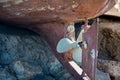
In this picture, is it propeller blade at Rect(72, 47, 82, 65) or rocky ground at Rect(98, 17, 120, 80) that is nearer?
propeller blade at Rect(72, 47, 82, 65)

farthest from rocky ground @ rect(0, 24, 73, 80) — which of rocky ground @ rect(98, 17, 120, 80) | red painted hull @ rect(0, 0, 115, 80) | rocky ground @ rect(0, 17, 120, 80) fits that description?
rocky ground @ rect(98, 17, 120, 80)

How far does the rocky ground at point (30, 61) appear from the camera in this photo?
227 cm

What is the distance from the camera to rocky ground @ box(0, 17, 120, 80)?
2.27 m

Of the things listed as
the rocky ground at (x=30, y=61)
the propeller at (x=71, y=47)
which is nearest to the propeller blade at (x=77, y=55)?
the propeller at (x=71, y=47)

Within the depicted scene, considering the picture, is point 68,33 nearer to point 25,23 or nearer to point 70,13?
point 70,13

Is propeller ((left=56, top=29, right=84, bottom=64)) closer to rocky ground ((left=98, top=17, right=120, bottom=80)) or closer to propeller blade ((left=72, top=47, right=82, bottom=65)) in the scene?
propeller blade ((left=72, top=47, right=82, bottom=65))

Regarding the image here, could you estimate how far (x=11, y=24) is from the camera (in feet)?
7.95

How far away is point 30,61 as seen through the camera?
2398mm

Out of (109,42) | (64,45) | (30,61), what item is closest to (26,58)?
(30,61)

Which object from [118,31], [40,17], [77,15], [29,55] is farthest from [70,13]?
[118,31]

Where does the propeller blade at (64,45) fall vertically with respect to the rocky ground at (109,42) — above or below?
above

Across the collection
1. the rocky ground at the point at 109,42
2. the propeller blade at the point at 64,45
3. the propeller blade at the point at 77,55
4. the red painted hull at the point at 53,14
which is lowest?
the rocky ground at the point at 109,42

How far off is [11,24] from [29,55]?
0.79ft

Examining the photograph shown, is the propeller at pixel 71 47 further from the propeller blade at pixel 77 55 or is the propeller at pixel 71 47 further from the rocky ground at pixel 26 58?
the rocky ground at pixel 26 58
